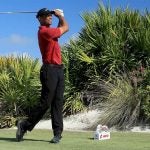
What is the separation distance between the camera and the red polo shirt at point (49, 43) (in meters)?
9.59

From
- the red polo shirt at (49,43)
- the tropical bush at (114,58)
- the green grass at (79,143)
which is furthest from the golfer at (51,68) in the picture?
the tropical bush at (114,58)

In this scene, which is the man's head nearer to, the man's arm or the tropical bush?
the man's arm

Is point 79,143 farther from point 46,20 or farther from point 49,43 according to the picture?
point 46,20

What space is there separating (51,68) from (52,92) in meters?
0.39

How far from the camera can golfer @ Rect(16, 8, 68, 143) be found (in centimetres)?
960

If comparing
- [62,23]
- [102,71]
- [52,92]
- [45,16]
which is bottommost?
[52,92]

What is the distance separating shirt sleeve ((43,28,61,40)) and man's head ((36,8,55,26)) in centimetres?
22

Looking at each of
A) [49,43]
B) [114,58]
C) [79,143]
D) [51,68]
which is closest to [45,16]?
[49,43]

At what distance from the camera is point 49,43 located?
9633mm

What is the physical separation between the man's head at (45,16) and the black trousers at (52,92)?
0.72m

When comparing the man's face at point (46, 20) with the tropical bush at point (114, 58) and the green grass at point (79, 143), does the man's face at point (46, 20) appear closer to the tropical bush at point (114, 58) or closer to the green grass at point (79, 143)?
the green grass at point (79, 143)

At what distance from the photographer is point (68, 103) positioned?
48.0 ft

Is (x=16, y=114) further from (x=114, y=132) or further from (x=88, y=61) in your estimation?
(x=114, y=132)

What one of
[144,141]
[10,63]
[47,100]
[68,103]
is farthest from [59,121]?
[10,63]
